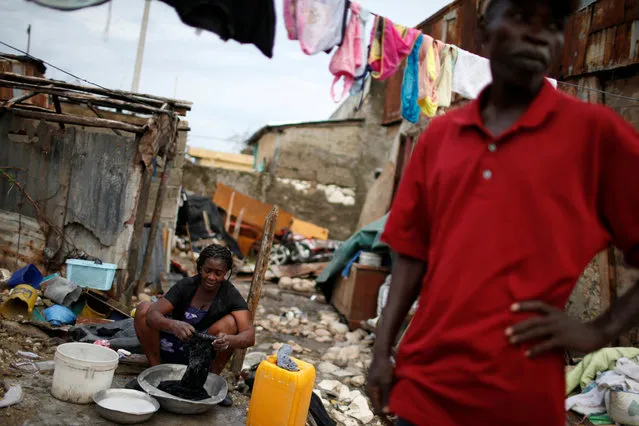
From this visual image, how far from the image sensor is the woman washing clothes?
14.9 ft

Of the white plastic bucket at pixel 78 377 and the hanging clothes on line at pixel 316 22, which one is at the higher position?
the hanging clothes on line at pixel 316 22

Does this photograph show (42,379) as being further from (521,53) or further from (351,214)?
(351,214)

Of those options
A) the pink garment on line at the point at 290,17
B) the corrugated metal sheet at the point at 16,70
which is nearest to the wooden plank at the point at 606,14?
the pink garment on line at the point at 290,17

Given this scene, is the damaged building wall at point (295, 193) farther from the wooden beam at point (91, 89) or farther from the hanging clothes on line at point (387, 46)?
the hanging clothes on line at point (387, 46)

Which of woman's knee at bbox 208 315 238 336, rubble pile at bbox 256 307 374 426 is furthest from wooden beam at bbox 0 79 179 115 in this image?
woman's knee at bbox 208 315 238 336

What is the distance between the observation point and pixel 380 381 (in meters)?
1.65

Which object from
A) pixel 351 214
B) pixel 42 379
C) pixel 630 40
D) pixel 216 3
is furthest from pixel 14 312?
pixel 351 214

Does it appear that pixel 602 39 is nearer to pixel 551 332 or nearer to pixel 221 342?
pixel 221 342

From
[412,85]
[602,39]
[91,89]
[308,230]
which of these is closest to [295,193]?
[308,230]

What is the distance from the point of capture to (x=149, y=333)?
4.60m

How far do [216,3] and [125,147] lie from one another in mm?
4539

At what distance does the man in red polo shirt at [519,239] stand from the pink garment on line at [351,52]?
4187 millimetres

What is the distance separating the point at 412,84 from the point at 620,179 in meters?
5.48

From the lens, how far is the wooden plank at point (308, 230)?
16.2 m
